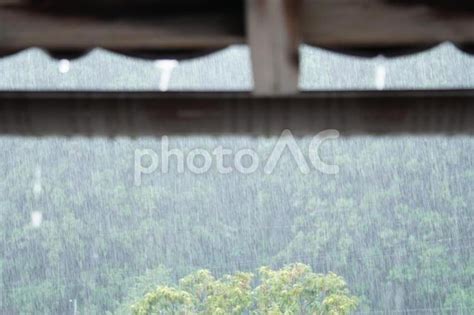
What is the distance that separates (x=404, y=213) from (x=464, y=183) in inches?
82.0

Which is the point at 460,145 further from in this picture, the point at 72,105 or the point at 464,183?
the point at 72,105

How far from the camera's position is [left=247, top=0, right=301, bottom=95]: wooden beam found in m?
1.83

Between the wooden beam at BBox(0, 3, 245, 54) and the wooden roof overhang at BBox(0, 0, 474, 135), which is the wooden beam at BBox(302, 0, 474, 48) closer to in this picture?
the wooden roof overhang at BBox(0, 0, 474, 135)

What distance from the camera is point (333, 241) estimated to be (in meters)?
22.1

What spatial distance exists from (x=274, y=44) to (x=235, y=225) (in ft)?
69.5

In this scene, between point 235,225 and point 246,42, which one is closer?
point 246,42

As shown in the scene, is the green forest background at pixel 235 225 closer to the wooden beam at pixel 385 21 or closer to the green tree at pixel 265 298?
the green tree at pixel 265 298

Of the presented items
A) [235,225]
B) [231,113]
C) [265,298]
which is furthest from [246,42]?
[235,225]

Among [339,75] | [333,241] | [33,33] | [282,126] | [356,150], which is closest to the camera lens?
Answer: [33,33]

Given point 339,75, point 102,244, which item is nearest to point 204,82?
point 339,75

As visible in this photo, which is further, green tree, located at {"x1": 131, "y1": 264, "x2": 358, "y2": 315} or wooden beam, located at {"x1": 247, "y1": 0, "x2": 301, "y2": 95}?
green tree, located at {"x1": 131, "y1": 264, "x2": 358, "y2": 315}

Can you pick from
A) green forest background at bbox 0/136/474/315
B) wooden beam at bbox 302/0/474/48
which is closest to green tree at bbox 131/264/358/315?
green forest background at bbox 0/136/474/315

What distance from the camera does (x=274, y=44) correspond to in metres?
1.89

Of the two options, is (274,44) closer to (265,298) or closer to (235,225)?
(265,298)
